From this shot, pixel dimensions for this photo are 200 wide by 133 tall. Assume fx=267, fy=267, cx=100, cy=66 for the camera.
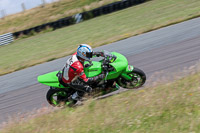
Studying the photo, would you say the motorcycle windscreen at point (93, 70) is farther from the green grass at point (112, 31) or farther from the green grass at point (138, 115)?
the green grass at point (112, 31)

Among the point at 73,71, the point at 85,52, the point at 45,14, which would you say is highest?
the point at 85,52

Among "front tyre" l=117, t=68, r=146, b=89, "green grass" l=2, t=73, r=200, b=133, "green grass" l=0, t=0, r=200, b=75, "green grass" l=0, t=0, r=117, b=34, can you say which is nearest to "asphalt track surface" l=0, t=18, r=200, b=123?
"front tyre" l=117, t=68, r=146, b=89

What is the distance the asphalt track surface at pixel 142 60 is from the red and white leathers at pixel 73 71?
1570mm

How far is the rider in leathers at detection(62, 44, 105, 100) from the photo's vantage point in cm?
653

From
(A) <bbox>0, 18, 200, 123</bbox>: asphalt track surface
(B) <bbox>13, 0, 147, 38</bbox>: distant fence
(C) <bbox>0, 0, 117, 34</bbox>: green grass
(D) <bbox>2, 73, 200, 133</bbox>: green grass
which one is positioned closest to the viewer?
(D) <bbox>2, 73, 200, 133</bbox>: green grass

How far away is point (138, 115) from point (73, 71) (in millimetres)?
2512

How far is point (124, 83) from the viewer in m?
7.04

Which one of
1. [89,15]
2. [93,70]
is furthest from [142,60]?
[89,15]

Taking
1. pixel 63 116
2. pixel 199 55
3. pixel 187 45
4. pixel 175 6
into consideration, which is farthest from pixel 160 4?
pixel 63 116

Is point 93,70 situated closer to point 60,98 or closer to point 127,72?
point 127,72

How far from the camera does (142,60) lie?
979 cm

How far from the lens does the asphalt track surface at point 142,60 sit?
27.6 feet

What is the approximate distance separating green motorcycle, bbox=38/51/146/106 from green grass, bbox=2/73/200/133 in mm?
850

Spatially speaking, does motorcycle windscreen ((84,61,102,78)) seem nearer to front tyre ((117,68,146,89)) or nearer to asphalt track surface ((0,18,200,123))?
front tyre ((117,68,146,89))
